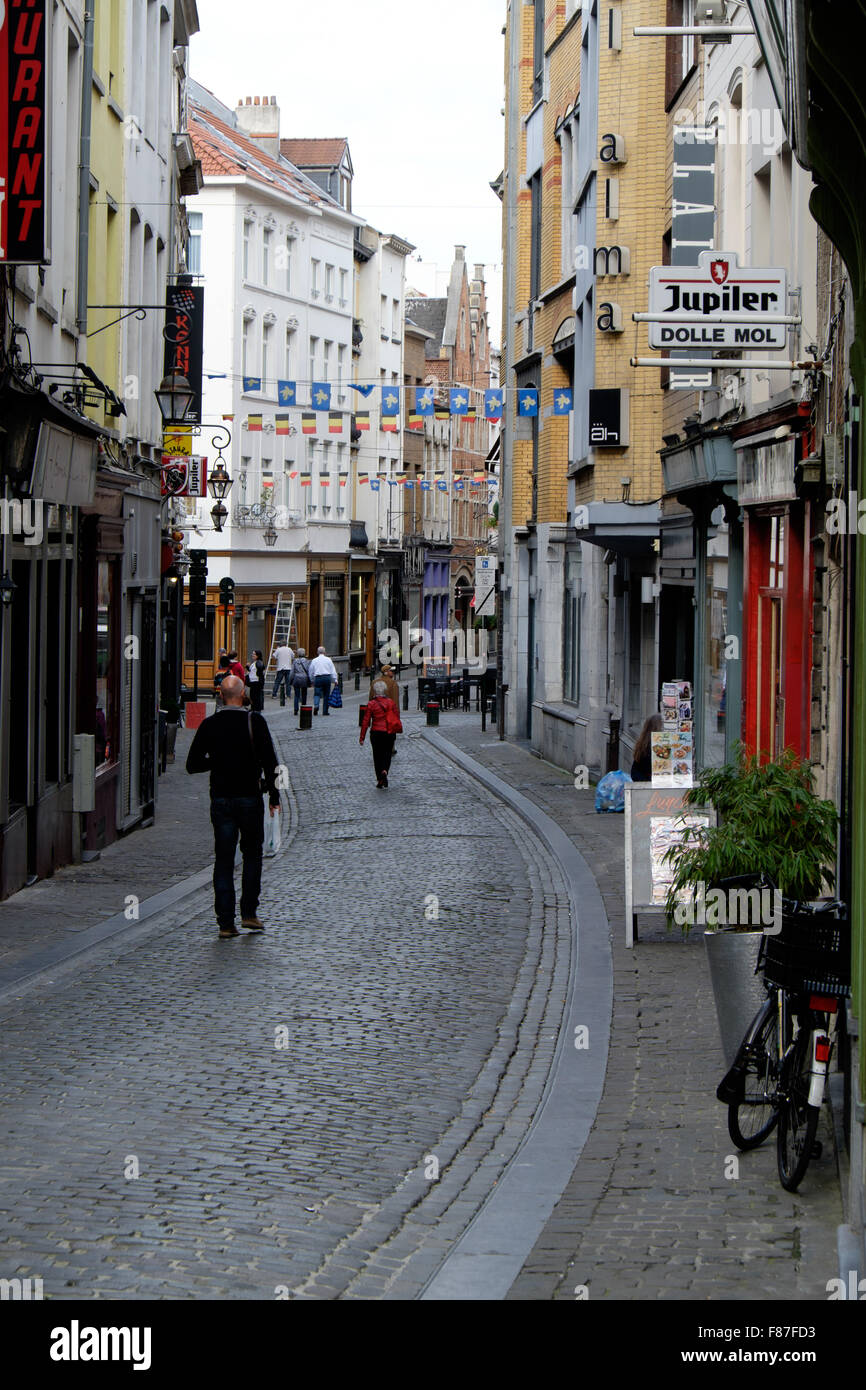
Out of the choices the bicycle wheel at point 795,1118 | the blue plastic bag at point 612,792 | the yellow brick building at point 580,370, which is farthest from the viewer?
the yellow brick building at point 580,370

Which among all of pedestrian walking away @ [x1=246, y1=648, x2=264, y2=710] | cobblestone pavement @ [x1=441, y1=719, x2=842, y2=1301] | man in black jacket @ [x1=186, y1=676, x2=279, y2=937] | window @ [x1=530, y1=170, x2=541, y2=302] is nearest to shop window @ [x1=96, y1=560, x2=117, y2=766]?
man in black jacket @ [x1=186, y1=676, x2=279, y2=937]

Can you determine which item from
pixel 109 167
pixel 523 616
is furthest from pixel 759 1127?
pixel 523 616

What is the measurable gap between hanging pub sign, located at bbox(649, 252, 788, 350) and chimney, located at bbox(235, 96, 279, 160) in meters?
59.6

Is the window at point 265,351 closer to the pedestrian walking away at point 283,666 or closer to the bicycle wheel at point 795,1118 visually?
the pedestrian walking away at point 283,666

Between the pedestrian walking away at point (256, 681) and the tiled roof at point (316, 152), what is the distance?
3122 centimetres

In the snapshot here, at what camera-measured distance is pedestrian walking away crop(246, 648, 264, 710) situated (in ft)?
107

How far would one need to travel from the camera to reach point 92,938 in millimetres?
12977

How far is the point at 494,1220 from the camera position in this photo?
22.4 ft

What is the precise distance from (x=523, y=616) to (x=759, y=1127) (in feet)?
91.8

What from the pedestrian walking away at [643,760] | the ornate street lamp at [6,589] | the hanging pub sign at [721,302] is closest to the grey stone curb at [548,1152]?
the pedestrian walking away at [643,760]

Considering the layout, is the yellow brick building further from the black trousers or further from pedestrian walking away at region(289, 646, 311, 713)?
pedestrian walking away at region(289, 646, 311, 713)

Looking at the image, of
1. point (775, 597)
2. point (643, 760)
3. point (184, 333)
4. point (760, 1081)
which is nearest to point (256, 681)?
point (184, 333)

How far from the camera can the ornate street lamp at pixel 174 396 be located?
22250mm
